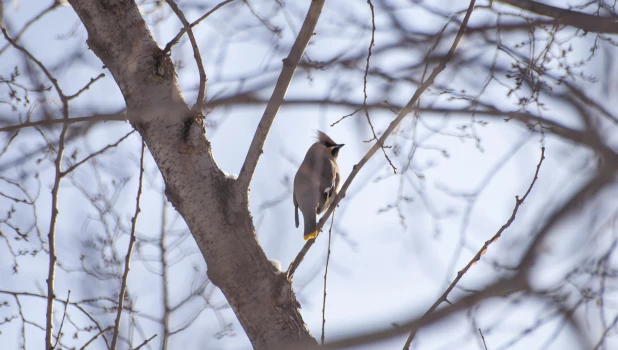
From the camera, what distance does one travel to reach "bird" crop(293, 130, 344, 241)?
5.30 m

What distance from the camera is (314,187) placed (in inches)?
215

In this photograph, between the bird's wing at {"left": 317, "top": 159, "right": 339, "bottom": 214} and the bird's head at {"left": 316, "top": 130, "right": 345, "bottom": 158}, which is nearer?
the bird's wing at {"left": 317, "top": 159, "right": 339, "bottom": 214}

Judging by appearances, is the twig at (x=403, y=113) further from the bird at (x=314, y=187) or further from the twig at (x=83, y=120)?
the bird at (x=314, y=187)

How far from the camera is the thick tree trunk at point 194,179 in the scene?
2.58 m

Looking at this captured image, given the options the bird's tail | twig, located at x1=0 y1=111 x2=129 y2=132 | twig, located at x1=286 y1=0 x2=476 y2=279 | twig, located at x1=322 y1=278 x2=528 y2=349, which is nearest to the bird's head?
the bird's tail

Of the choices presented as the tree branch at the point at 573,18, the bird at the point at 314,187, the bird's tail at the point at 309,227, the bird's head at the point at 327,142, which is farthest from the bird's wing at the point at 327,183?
the tree branch at the point at 573,18

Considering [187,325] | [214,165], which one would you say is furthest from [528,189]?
[187,325]

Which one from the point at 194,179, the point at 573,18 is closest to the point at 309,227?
the point at 194,179

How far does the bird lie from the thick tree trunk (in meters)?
2.39

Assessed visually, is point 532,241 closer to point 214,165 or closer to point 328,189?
point 214,165

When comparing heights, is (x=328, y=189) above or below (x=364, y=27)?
above

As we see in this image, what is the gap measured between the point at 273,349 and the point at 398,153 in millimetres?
1531

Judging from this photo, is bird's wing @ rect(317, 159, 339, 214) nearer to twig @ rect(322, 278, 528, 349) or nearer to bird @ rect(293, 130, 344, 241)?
bird @ rect(293, 130, 344, 241)

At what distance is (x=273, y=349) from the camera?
249 cm
